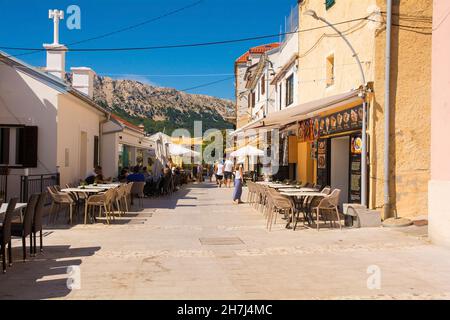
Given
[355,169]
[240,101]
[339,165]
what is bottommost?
[355,169]

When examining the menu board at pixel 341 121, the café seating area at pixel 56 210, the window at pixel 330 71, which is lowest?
the café seating area at pixel 56 210

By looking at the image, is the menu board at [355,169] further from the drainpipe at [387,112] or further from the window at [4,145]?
the window at [4,145]

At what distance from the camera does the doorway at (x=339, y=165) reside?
16.4 m

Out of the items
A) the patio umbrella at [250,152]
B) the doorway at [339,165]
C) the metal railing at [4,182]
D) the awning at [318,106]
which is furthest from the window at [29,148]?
the patio umbrella at [250,152]

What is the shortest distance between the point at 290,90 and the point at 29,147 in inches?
507

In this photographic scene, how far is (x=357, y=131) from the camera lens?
523 inches

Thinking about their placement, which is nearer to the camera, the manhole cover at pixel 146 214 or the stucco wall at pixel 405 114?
the stucco wall at pixel 405 114

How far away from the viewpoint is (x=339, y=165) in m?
16.4

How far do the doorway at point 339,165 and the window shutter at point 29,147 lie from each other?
31.5 ft

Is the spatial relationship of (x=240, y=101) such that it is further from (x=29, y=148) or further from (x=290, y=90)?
(x=29, y=148)

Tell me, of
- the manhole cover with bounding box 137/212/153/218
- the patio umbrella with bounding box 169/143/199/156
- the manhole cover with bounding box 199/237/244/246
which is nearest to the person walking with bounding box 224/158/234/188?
the patio umbrella with bounding box 169/143/199/156

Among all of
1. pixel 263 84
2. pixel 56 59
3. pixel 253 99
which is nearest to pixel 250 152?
pixel 263 84
